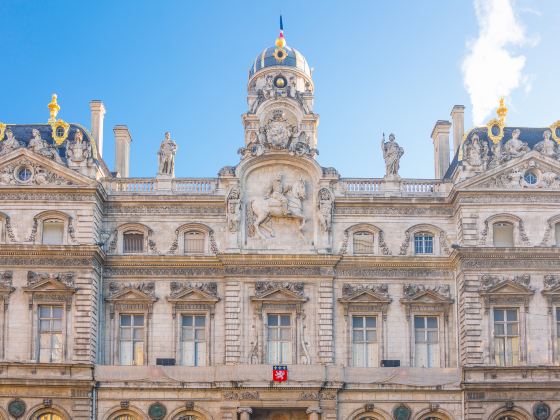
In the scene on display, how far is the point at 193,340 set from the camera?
158 feet

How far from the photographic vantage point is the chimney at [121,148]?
177 feet

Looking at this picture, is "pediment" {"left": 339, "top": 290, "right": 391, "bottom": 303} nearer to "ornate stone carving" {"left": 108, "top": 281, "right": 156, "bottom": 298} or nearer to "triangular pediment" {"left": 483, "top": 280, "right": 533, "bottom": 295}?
"triangular pediment" {"left": 483, "top": 280, "right": 533, "bottom": 295}

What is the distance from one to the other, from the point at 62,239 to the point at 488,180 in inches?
759

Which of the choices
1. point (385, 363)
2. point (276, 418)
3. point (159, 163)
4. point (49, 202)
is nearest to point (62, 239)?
point (49, 202)

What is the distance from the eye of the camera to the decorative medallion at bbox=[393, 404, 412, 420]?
46.8 m

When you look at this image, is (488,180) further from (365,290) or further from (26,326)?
(26,326)

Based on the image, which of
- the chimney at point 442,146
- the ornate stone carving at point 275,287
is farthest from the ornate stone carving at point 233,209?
the chimney at point 442,146

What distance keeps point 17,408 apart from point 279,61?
25631 millimetres

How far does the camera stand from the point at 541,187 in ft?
159

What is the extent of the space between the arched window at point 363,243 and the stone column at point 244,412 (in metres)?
8.78

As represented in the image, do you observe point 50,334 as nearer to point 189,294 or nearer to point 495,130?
point 189,294

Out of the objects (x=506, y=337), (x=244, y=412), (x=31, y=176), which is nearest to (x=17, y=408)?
(x=244, y=412)

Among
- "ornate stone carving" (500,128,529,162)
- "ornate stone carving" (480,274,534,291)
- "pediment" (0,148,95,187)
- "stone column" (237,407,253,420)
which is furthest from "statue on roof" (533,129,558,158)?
"pediment" (0,148,95,187)

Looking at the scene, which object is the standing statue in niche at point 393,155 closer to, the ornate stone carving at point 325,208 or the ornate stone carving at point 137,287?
the ornate stone carving at point 325,208
